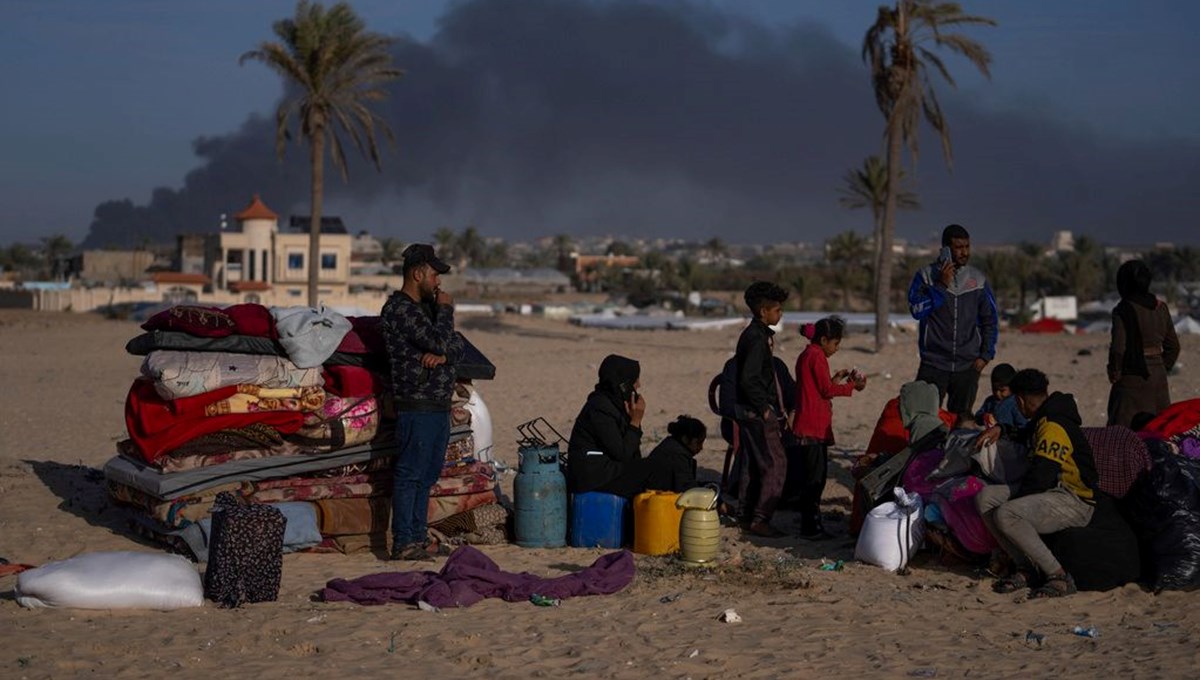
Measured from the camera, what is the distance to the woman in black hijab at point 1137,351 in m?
9.34

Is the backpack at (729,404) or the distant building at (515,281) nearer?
the backpack at (729,404)

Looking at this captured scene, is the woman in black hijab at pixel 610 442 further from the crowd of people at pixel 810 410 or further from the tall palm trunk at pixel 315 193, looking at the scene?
the tall palm trunk at pixel 315 193

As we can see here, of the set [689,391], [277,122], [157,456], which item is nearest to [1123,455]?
[157,456]

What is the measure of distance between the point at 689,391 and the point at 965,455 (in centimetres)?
1294

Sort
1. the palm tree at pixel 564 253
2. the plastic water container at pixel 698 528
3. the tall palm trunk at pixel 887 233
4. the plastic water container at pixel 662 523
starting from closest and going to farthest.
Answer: the plastic water container at pixel 698 528 → the plastic water container at pixel 662 523 → the tall palm trunk at pixel 887 233 → the palm tree at pixel 564 253

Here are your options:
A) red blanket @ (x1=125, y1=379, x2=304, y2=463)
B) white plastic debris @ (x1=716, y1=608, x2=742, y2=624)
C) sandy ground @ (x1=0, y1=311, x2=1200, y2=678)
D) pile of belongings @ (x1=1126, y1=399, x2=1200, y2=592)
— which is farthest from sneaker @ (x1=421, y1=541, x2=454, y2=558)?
pile of belongings @ (x1=1126, y1=399, x2=1200, y2=592)

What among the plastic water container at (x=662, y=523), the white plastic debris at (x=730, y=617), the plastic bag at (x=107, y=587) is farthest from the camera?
the plastic water container at (x=662, y=523)

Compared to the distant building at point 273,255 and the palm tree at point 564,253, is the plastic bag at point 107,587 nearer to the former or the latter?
the distant building at point 273,255

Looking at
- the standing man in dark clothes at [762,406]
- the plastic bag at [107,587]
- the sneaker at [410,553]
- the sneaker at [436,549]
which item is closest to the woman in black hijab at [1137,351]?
the standing man in dark clothes at [762,406]

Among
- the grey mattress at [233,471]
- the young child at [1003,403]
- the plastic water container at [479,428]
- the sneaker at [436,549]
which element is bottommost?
the sneaker at [436,549]

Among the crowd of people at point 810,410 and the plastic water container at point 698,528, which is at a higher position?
the crowd of people at point 810,410

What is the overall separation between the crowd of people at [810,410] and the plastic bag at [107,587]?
5.62 ft

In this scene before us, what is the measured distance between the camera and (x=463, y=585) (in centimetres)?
737

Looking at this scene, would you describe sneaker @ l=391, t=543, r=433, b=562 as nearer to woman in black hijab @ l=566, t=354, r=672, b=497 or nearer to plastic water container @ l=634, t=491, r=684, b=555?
woman in black hijab @ l=566, t=354, r=672, b=497
